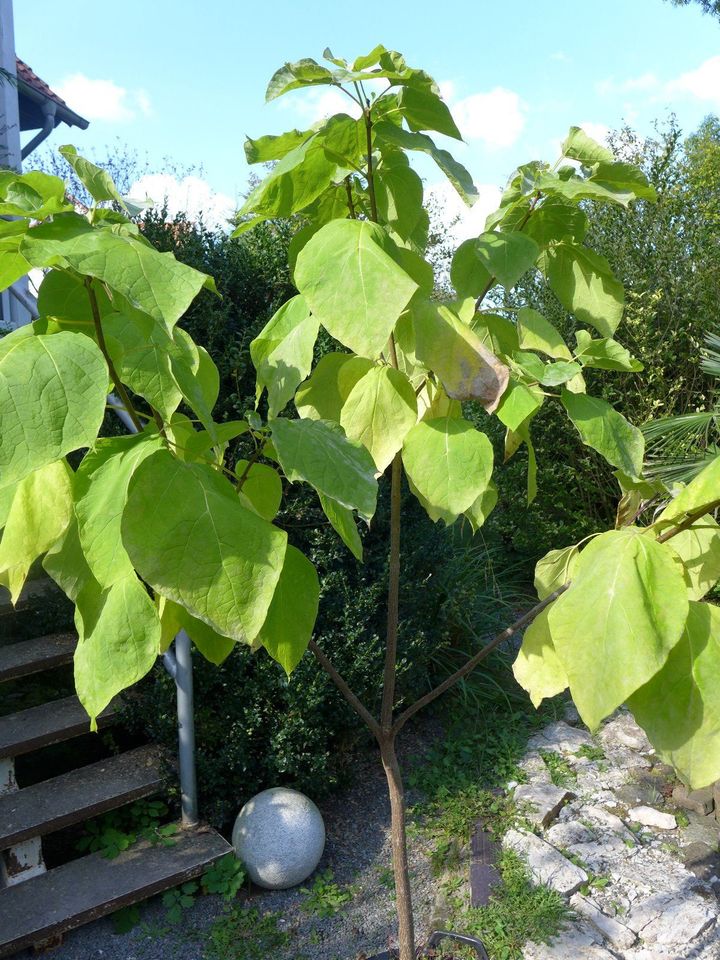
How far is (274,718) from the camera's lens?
3.12 metres

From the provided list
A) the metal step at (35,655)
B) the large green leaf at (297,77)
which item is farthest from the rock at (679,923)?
the large green leaf at (297,77)

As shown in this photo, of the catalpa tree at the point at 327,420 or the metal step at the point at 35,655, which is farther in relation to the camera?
the metal step at the point at 35,655

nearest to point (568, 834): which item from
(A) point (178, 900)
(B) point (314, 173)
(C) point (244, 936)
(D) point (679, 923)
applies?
(D) point (679, 923)

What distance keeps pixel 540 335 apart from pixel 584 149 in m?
0.23

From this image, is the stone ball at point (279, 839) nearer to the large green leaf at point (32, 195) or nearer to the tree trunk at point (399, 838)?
the tree trunk at point (399, 838)

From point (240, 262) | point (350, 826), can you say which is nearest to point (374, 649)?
point (350, 826)

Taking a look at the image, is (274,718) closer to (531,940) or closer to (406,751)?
(406,751)

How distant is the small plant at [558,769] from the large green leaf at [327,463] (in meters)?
3.16

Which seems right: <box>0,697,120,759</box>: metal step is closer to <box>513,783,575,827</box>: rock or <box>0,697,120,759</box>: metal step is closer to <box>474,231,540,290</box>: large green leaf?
<box>513,783,575,827</box>: rock

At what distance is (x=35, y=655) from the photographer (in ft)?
10.6

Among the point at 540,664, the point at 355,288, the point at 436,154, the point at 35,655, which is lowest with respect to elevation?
the point at 35,655

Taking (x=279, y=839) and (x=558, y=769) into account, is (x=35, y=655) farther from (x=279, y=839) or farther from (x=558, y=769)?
(x=558, y=769)

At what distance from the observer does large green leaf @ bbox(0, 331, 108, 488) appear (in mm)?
579

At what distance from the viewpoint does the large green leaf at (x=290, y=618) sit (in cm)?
84
